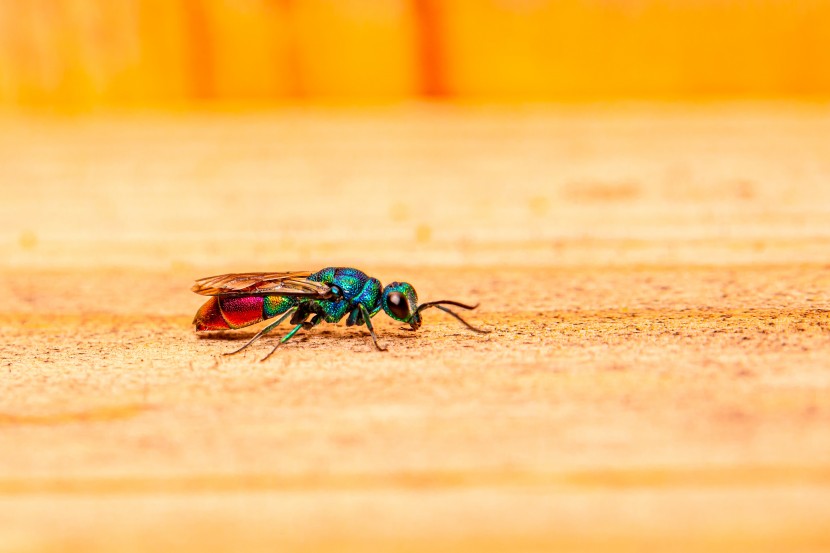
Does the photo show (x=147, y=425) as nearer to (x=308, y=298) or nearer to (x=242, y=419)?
(x=242, y=419)

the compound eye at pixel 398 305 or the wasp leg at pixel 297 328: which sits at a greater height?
the compound eye at pixel 398 305

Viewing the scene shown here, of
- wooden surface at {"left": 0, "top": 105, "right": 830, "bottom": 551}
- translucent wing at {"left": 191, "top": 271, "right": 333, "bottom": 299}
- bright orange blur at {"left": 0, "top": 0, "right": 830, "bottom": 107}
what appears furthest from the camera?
bright orange blur at {"left": 0, "top": 0, "right": 830, "bottom": 107}

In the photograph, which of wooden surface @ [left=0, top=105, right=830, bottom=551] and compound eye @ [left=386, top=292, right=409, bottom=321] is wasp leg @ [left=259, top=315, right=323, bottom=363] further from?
compound eye @ [left=386, top=292, right=409, bottom=321]

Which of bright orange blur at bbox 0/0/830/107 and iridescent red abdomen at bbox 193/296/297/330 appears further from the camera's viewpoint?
bright orange blur at bbox 0/0/830/107

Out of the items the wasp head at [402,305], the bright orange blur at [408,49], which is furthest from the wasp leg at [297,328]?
A: the bright orange blur at [408,49]

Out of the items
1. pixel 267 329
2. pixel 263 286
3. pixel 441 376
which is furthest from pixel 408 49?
pixel 441 376

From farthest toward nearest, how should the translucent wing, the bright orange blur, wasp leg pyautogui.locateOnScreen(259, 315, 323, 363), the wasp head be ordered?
the bright orange blur → the translucent wing → the wasp head → wasp leg pyautogui.locateOnScreen(259, 315, 323, 363)

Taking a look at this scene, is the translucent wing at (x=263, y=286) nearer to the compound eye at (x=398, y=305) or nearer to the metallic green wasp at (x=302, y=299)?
the metallic green wasp at (x=302, y=299)

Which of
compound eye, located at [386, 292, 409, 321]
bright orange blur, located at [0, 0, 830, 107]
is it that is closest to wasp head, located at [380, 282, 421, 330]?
compound eye, located at [386, 292, 409, 321]
